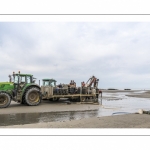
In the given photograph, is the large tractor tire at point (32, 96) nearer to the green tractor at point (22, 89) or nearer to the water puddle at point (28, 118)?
the green tractor at point (22, 89)

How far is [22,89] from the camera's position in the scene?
13.2 m

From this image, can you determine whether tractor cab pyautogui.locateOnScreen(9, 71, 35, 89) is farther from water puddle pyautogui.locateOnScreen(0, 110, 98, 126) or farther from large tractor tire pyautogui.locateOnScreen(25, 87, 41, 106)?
water puddle pyautogui.locateOnScreen(0, 110, 98, 126)

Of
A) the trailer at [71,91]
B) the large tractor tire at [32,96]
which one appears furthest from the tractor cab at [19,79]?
the trailer at [71,91]

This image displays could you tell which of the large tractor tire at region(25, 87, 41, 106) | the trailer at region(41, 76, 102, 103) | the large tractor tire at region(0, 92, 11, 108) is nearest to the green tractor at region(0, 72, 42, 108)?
the large tractor tire at region(25, 87, 41, 106)

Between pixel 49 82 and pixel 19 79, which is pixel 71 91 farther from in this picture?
pixel 19 79

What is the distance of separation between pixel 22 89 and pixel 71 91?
15.7ft

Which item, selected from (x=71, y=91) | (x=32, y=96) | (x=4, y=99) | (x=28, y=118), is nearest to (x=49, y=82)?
(x=71, y=91)

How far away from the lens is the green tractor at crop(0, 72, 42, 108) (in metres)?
12.7

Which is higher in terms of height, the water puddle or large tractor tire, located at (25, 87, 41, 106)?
large tractor tire, located at (25, 87, 41, 106)

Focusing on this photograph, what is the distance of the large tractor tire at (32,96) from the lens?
13.1 m

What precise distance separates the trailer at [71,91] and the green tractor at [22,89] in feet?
6.27

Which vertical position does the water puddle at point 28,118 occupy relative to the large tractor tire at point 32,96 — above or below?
below
